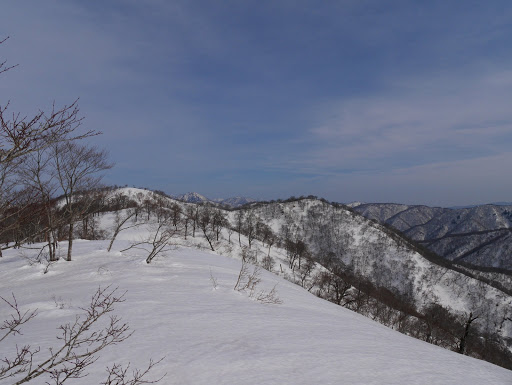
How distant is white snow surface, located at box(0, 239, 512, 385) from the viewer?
4.86 metres

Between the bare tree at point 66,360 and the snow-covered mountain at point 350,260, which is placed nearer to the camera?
the bare tree at point 66,360

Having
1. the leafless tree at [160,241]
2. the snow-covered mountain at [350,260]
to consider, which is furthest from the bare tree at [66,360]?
the snow-covered mountain at [350,260]

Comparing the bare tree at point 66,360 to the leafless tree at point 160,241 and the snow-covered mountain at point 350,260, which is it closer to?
the leafless tree at point 160,241

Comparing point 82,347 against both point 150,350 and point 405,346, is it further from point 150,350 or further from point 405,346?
point 405,346

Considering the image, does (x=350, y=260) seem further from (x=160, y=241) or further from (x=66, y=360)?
(x=66, y=360)

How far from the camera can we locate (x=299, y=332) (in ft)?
23.4

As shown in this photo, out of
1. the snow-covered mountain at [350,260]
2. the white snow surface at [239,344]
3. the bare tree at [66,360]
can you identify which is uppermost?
the bare tree at [66,360]

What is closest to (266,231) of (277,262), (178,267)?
(277,262)

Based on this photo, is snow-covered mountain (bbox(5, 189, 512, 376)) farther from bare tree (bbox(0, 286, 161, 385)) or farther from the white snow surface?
bare tree (bbox(0, 286, 161, 385))

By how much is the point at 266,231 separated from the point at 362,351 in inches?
4044

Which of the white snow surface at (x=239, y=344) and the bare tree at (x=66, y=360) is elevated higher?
the bare tree at (x=66, y=360)

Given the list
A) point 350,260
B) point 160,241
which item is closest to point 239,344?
point 160,241

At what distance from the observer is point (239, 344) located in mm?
5941

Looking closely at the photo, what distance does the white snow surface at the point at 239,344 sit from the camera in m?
4.86
